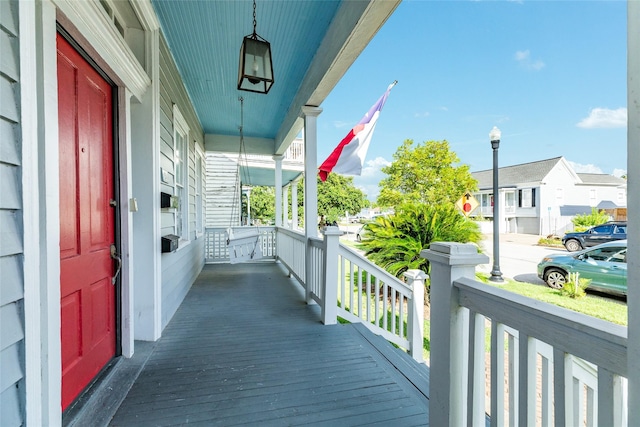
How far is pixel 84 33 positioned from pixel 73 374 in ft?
6.11

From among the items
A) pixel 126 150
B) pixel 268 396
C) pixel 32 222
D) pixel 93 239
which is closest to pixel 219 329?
pixel 268 396

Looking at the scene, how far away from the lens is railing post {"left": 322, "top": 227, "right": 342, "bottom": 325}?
2.92m

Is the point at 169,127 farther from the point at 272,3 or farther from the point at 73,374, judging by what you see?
the point at 73,374

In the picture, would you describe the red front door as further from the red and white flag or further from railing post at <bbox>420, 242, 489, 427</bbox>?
the red and white flag

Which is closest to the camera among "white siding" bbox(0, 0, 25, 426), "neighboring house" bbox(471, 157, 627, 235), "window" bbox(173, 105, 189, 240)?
"white siding" bbox(0, 0, 25, 426)

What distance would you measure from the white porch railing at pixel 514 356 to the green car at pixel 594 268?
10.5 feet

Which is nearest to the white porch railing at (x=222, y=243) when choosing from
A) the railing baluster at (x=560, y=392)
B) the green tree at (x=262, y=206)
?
the railing baluster at (x=560, y=392)

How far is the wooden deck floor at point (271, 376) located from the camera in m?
1.64

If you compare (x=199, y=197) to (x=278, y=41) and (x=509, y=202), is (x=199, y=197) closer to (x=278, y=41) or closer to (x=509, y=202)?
(x=278, y=41)

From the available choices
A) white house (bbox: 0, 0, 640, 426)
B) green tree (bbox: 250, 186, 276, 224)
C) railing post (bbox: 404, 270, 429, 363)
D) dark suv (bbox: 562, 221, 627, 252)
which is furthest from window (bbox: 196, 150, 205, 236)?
green tree (bbox: 250, 186, 276, 224)

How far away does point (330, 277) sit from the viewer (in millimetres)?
2957

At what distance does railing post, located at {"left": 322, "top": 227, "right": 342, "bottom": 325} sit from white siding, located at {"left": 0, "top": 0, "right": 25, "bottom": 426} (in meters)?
2.22

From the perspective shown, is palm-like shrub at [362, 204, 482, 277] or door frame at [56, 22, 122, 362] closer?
door frame at [56, 22, 122, 362]

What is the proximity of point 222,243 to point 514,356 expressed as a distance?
6.32m
